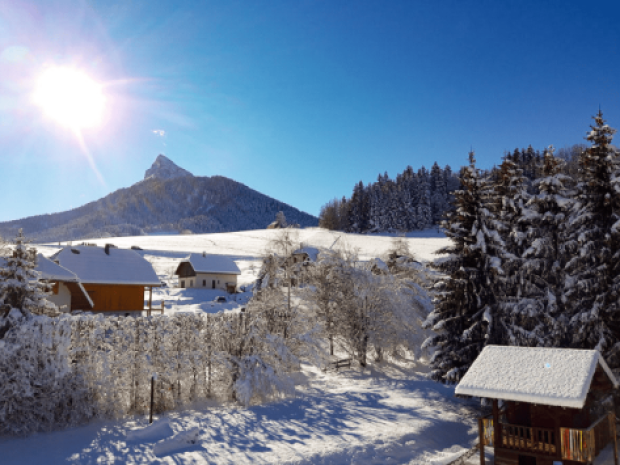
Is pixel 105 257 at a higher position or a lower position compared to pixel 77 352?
higher

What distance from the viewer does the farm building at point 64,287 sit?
2821 centimetres

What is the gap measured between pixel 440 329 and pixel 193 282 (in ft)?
161

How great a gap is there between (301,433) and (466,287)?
962 cm

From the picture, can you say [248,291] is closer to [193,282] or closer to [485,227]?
[193,282]

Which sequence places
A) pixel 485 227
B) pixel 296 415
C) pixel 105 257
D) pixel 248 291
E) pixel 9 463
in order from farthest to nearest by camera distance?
pixel 248 291
pixel 105 257
pixel 485 227
pixel 296 415
pixel 9 463

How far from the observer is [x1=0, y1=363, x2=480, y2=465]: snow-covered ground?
42.2 ft

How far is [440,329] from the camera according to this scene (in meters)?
19.4

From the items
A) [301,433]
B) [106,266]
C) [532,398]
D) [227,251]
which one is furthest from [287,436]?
[227,251]

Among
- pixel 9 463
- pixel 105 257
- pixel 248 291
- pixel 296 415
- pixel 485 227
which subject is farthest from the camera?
pixel 248 291

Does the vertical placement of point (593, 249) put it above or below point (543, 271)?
above

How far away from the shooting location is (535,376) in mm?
12781

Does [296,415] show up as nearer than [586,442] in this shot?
No

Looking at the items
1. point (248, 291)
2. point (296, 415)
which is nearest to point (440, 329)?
point (296, 415)

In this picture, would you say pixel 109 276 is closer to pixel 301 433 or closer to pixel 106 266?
pixel 106 266
